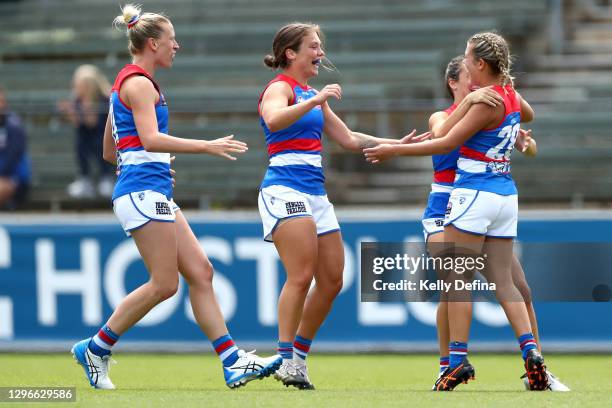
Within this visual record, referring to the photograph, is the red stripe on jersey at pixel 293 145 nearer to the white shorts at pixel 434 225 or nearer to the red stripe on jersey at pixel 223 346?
the white shorts at pixel 434 225

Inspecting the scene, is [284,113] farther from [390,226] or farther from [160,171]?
[390,226]

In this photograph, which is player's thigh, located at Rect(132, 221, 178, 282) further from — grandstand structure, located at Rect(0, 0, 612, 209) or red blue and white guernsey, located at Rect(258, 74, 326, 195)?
grandstand structure, located at Rect(0, 0, 612, 209)

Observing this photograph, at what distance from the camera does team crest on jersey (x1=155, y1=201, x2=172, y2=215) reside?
6477mm

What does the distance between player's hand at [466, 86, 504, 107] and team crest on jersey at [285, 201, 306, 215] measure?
115 cm

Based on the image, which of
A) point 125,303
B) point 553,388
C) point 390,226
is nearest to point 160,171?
point 125,303

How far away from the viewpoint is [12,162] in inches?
416

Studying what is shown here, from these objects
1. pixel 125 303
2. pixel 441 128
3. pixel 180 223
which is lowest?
pixel 125 303

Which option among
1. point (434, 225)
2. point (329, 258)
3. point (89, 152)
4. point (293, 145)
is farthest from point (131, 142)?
point (89, 152)

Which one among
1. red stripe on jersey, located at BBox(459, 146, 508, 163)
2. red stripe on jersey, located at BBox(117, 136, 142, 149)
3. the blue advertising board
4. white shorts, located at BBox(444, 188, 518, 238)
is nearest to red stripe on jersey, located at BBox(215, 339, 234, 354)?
red stripe on jersey, located at BBox(117, 136, 142, 149)

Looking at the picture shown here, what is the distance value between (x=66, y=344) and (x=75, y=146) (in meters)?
1.82

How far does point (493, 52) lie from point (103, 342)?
109 inches

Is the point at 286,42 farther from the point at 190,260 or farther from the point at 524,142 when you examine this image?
the point at 524,142

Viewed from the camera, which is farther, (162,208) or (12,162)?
(12,162)

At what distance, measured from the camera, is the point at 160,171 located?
6.56m
